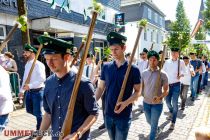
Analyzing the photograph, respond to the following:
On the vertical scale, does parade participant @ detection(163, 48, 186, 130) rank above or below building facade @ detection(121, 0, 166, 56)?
below

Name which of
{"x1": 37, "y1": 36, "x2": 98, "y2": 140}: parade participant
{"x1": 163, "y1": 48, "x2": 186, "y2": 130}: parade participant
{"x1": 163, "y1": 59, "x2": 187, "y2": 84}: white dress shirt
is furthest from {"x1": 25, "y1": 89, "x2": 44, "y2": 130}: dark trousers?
{"x1": 163, "y1": 59, "x2": 187, "y2": 84}: white dress shirt

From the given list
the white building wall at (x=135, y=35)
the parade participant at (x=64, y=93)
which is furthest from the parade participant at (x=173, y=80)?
the white building wall at (x=135, y=35)

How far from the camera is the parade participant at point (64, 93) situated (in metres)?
2.61

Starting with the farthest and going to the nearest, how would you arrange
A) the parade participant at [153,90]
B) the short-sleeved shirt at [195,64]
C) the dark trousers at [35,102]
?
the short-sleeved shirt at [195,64] → the dark trousers at [35,102] → the parade participant at [153,90]

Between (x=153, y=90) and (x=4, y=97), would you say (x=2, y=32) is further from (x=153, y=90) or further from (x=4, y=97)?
(x=4, y=97)

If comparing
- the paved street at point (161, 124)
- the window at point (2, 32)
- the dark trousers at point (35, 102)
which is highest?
the window at point (2, 32)

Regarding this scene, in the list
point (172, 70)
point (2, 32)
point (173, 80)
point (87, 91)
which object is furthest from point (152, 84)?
point (2, 32)

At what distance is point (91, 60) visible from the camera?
8633 millimetres

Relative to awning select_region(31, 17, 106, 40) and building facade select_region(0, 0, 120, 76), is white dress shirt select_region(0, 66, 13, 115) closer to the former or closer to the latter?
building facade select_region(0, 0, 120, 76)

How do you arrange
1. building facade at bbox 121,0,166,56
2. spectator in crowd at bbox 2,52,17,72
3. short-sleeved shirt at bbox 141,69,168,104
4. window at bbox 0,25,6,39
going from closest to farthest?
short-sleeved shirt at bbox 141,69,168,104, spectator in crowd at bbox 2,52,17,72, window at bbox 0,25,6,39, building facade at bbox 121,0,166,56

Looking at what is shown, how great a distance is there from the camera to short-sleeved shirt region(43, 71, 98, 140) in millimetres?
2654

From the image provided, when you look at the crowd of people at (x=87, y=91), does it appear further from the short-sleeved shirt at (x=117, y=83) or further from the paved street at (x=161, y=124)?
the paved street at (x=161, y=124)

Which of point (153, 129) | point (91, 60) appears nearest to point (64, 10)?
point (91, 60)

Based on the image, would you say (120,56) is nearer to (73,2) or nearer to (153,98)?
(153,98)
